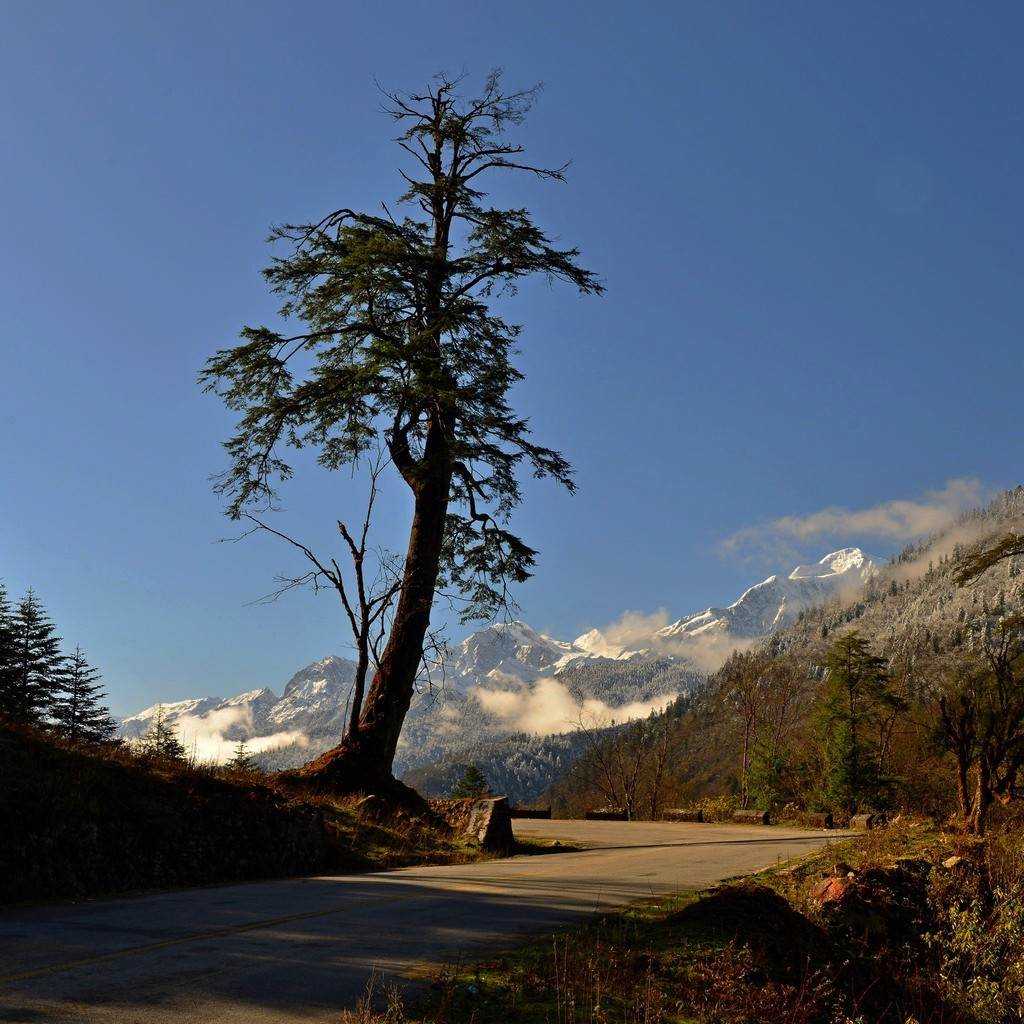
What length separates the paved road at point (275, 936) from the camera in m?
6.14

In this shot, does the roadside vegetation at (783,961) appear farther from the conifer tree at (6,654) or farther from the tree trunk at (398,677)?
the conifer tree at (6,654)

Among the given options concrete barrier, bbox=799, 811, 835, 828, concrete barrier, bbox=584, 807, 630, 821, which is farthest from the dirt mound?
concrete barrier, bbox=584, 807, 630, 821

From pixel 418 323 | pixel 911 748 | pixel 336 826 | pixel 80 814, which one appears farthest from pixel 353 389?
pixel 911 748

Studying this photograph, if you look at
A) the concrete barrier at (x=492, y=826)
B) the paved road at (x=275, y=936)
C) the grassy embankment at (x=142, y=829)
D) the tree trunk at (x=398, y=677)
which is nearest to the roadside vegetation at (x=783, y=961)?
the paved road at (x=275, y=936)

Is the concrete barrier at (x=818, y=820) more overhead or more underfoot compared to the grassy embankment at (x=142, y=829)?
more underfoot

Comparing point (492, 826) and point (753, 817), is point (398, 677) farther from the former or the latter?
point (753, 817)

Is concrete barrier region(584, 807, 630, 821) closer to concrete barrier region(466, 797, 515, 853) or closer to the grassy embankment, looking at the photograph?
concrete barrier region(466, 797, 515, 853)

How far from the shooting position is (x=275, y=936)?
27.3 ft

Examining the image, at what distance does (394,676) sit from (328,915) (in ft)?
38.9

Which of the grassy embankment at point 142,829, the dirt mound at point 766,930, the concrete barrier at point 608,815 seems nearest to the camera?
the dirt mound at point 766,930

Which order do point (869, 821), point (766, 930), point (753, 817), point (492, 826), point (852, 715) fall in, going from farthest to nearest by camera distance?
point (852, 715) < point (753, 817) < point (869, 821) < point (492, 826) < point (766, 930)

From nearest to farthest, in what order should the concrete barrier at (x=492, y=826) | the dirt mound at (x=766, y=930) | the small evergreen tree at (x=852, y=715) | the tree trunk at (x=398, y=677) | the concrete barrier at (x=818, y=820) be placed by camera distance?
1. the dirt mound at (x=766, y=930)
2. the concrete barrier at (x=492, y=826)
3. the tree trunk at (x=398, y=677)
4. the concrete barrier at (x=818, y=820)
5. the small evergreen tree at (x=852, y=715)

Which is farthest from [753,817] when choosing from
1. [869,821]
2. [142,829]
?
[142,829]

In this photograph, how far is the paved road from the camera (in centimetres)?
614
